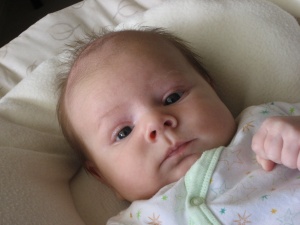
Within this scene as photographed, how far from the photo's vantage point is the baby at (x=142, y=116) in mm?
861

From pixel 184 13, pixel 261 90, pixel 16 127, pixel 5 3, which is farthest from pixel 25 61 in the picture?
A: pixel 5 3

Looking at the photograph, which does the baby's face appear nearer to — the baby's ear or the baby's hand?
the baby's ear

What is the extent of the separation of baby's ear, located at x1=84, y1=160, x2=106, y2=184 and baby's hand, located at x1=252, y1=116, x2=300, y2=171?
39 cm

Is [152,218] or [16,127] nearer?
[152,218]

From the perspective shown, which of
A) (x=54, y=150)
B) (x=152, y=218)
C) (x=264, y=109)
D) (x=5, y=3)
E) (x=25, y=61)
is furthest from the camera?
(x=5, y=3)

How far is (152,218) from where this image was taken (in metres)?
0.85

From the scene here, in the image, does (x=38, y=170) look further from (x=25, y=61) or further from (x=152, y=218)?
(x=25, y=61)

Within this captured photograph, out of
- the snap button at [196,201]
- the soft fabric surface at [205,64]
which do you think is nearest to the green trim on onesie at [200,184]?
the snap button at [196,201]

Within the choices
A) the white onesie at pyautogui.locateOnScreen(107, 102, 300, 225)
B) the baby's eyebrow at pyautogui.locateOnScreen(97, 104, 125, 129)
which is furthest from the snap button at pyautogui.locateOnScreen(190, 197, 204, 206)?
the baby's eyebrow at pyautogui.locateOnScreen(97, 104, 125, 129)

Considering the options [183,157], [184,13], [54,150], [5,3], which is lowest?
[5,3]

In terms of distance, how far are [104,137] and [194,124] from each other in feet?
0.58

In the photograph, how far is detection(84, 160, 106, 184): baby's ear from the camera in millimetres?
1027

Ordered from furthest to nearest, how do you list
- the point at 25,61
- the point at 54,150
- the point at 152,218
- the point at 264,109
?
Answer: the point at 25,61, the point at 54,150, the point at 264,109, the point at 152,218

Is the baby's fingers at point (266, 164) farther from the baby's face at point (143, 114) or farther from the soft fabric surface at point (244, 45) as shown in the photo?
the soft fabric surface at point (244, 45)
